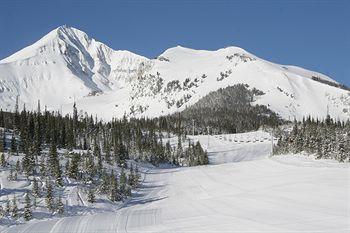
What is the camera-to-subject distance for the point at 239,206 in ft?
196

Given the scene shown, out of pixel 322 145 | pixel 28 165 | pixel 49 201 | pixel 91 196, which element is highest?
pixel 322 145

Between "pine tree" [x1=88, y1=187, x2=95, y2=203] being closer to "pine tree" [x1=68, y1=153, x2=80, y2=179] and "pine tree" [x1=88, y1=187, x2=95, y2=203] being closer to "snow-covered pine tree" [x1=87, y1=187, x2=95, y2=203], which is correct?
"snow-covered pine tree" [x1=87, y1=187, x2=95, y2=203]

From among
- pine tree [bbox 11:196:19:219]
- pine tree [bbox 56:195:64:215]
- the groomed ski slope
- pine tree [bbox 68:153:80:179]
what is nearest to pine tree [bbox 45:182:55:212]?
pine tree [bbox 56:195:64:215]

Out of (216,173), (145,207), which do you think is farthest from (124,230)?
(216,173)

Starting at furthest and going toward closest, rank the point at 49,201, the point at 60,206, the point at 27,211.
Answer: the point at 60,206, the point at 49,201, the point at 27,211

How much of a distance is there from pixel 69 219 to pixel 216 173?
52798 millimetres

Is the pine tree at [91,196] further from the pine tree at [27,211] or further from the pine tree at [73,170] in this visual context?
the pine tree at [27,211]

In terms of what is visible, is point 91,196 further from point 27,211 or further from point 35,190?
point 27,211

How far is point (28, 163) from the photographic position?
76312 millimetres

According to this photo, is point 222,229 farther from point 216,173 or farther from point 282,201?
point 216,173

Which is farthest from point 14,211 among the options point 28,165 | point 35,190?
point 28,165

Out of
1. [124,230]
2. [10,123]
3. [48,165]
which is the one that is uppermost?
[10,123]

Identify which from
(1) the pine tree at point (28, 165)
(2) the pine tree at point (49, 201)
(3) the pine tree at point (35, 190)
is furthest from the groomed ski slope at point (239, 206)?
(1) the pine tree at point (28, 165)

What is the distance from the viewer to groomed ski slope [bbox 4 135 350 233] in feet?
157
